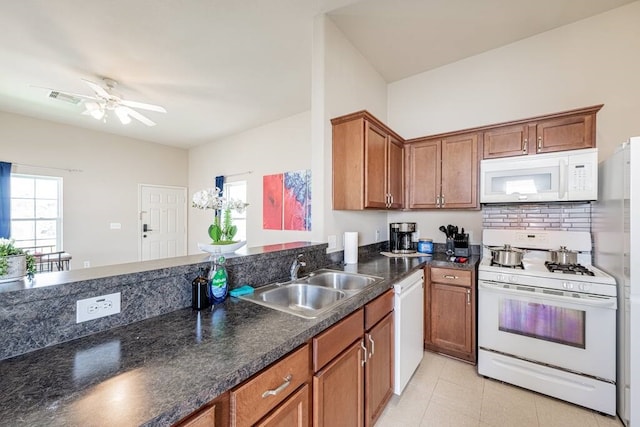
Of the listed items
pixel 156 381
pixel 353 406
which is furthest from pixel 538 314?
pixel 156 381

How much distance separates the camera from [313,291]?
1672mm

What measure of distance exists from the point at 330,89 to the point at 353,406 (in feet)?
7.46

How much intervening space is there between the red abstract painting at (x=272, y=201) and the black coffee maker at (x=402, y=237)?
2088 mm

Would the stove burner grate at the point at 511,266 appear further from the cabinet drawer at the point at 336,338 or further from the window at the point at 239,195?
the window at the point at 239,195

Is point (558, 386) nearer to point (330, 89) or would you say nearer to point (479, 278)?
point (479, 278)

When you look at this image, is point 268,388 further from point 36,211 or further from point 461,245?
point 36,211

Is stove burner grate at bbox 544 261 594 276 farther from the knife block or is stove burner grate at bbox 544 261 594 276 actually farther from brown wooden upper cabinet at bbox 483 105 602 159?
brown wooden upper cabinet at bbox 483 105 602 159

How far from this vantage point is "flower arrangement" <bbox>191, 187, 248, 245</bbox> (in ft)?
4.67

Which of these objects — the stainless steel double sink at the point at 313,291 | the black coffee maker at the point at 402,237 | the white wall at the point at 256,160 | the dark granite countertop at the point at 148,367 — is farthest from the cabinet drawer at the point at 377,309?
the white wall at the point at 256,160

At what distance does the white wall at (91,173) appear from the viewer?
13.7ft

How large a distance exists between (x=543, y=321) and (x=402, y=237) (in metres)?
1.40

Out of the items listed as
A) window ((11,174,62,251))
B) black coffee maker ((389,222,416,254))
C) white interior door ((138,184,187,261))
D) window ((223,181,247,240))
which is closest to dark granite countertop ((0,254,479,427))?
black coffee maker ((389,222,416,254))

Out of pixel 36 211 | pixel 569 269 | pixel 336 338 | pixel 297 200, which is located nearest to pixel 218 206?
pixel 336 338

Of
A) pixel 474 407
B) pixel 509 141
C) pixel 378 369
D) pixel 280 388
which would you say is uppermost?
pixel 509 141
